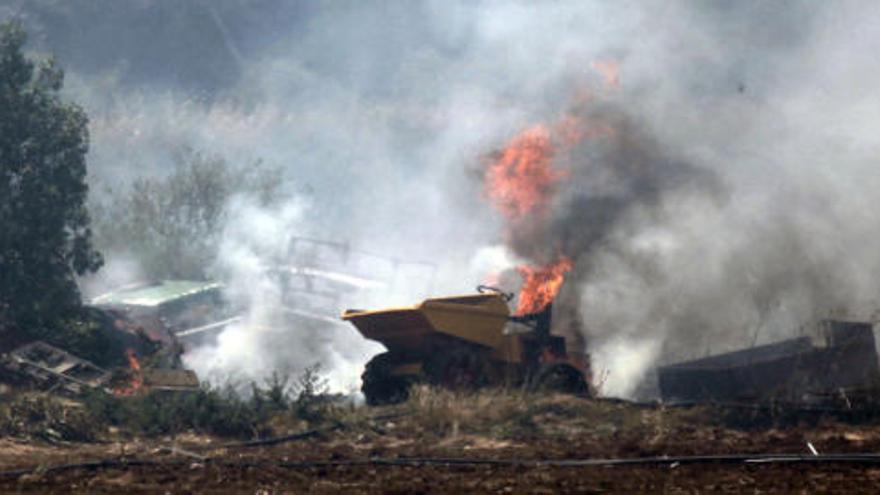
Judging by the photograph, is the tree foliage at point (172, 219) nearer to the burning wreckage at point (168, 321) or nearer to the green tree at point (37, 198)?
the burning wreckage at point (168, 321)

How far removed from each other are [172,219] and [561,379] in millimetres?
28144

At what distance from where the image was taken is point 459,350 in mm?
16281

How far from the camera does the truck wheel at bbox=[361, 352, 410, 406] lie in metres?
17.0

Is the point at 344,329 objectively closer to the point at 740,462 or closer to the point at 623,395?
the point at 623,395

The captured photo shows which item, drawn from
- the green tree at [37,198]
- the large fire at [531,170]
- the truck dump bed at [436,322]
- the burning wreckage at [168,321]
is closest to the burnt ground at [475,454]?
the truck dump bed at [436,322]

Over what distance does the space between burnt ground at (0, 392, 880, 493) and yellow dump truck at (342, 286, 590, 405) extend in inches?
45.7

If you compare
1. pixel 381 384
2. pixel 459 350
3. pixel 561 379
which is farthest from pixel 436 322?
pixel 561 379

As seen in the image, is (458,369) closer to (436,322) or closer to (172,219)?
(436,322)

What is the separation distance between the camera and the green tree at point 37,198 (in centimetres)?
2195

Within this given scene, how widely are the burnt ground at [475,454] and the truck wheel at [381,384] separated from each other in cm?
123

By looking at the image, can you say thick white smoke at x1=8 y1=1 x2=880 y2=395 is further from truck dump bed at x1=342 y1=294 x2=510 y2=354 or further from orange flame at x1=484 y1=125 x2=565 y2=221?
truck dump bed at x1=342 y1=294 x2=510 y2=354

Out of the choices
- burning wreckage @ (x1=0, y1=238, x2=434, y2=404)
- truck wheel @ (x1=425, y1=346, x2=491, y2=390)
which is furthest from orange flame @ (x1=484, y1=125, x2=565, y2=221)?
truck wheel @ (x1=425, y1=346, x2=491, y2=390)

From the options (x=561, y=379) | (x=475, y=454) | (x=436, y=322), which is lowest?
(x=475, y=454)

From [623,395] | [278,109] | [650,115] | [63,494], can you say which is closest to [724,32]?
[650,115]
